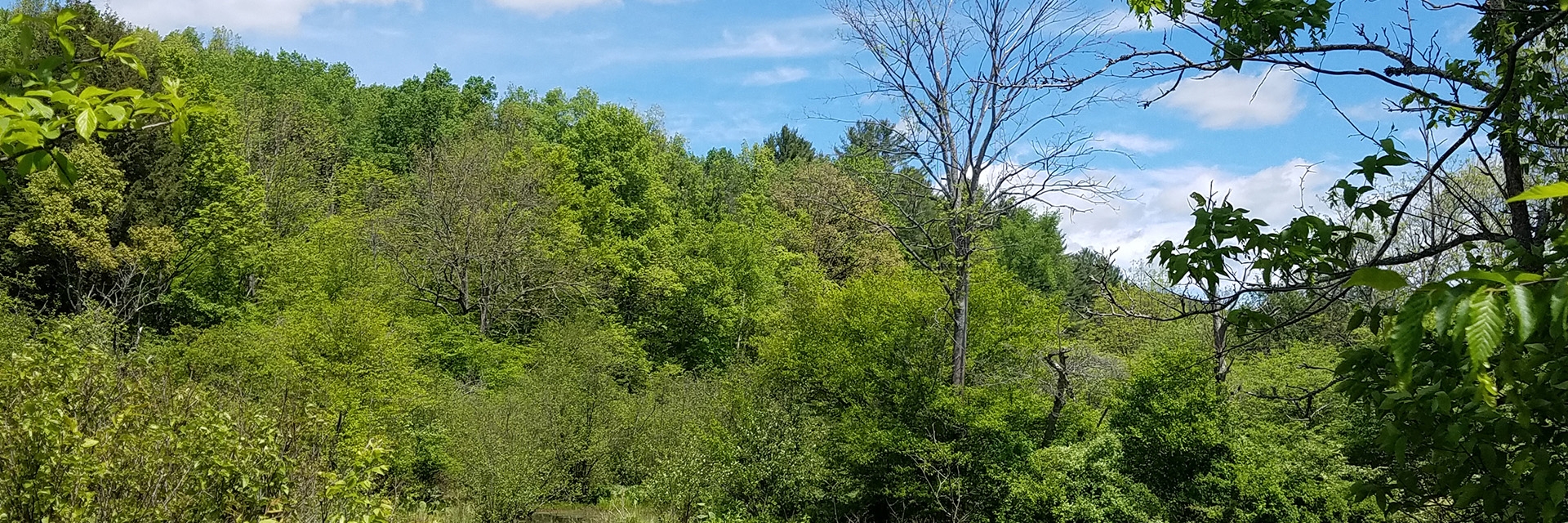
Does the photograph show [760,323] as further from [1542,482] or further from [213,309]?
[1542,482]

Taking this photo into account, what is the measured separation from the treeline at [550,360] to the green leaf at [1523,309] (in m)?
2.13

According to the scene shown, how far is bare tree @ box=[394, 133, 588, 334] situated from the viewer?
28.8 meters

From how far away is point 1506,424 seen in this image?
9.16 feet

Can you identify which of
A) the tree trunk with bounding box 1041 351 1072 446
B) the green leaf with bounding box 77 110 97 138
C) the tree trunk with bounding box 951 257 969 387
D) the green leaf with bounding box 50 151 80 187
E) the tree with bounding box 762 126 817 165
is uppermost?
the tree with bounding box 762 126 817 165

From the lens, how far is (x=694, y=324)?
36.2 m

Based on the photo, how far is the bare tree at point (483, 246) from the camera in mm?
28750

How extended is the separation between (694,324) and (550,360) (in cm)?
1253

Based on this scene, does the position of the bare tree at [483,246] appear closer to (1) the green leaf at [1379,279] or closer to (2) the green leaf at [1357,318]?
(2) the green leaf at [1357,318]

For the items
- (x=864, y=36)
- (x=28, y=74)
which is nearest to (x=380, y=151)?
(x=864, y=36)

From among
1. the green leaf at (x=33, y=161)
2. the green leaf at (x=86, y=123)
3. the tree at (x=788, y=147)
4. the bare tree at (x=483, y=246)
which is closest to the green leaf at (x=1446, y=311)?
the green leaf at (x=86, y=123)

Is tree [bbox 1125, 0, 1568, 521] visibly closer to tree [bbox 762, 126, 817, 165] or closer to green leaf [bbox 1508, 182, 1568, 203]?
green leaf [bbox 1508, 182, 1568, 203]

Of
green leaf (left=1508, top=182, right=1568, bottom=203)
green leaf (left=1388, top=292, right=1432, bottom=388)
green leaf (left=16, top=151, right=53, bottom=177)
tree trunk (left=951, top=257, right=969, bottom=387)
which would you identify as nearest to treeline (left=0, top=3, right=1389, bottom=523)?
green leaf (left=16, top=151, right=53, bottom=177)

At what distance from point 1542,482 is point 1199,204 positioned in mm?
1393

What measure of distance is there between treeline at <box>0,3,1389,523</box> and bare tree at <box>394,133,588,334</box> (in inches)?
5.6
